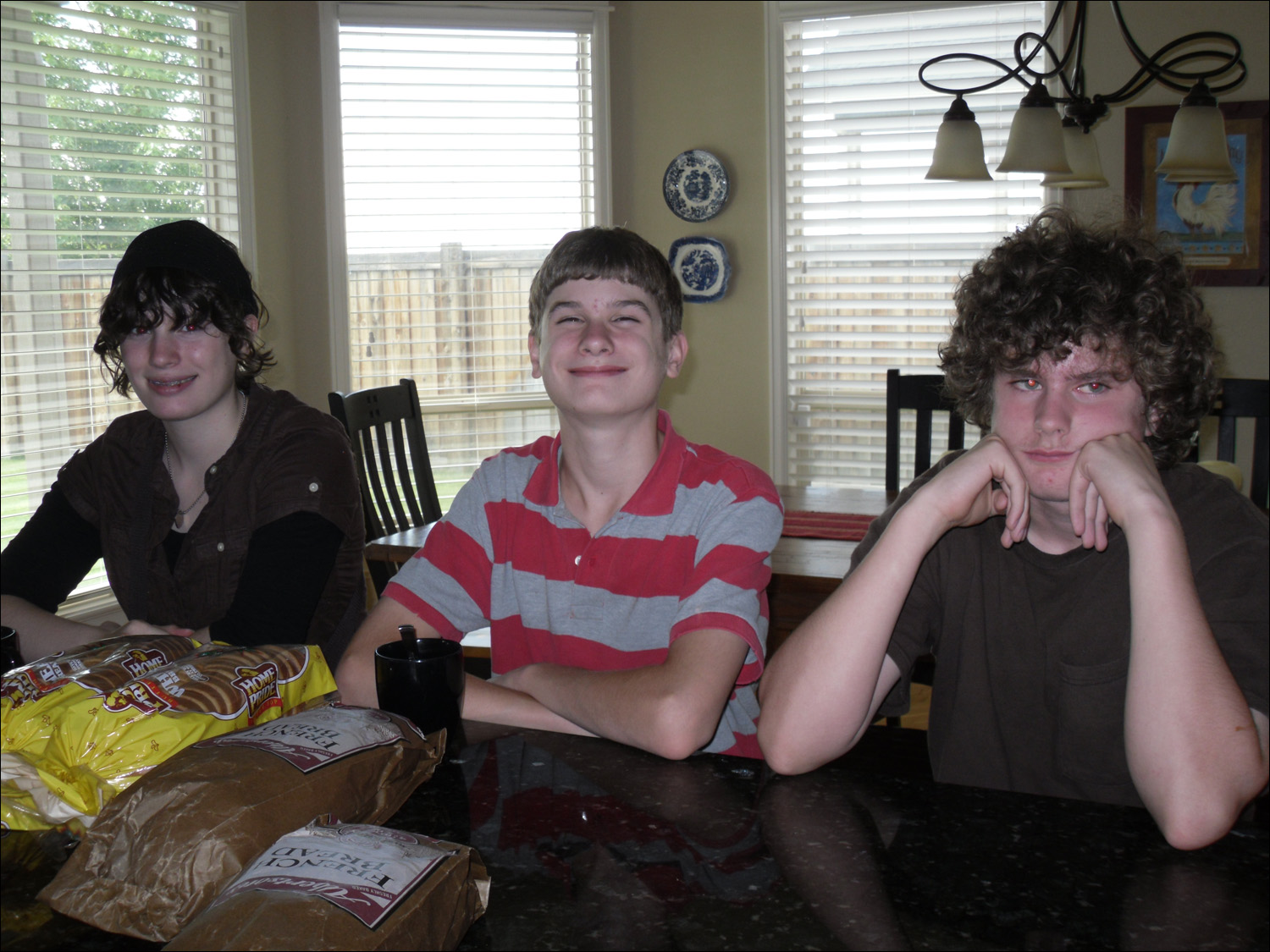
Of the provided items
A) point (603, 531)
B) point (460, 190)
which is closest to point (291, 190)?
point (460, 190)

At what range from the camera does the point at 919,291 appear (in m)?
4.23

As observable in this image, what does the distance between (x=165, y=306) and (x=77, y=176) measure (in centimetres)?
227

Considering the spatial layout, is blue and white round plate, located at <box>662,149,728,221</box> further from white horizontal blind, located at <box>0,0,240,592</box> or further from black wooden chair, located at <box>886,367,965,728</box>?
white horizontal blind, located at <box>0,0,240,592</box>

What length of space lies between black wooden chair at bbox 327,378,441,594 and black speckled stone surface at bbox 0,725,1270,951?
1.77 meters

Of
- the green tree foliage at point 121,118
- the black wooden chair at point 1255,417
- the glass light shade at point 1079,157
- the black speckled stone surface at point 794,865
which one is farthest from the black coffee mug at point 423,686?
the green tree foliage at point 121,118

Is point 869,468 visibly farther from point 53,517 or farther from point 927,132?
point 53,517

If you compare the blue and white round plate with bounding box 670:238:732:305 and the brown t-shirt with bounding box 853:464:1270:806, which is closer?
the brown t-shirt with bounding box 853:464:1270:806

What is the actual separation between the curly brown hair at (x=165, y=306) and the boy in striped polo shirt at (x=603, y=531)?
18.8 inches

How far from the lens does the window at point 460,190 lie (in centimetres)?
415

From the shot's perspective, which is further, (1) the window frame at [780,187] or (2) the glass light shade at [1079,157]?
(1) the window frame at [780,187]

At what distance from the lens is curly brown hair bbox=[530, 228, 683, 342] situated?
55.1 inches

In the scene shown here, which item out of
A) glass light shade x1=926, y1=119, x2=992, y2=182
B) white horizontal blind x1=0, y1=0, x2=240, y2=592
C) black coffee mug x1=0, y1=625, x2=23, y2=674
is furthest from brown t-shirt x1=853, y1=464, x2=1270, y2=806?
white horizontal blind x1=0, y1=0, x2=240, y2=592

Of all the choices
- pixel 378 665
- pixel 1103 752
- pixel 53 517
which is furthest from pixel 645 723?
pixel 53 517

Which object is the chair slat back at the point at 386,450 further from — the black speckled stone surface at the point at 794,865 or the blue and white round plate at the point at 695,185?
the black speckled stone surface at the point at 794,865
